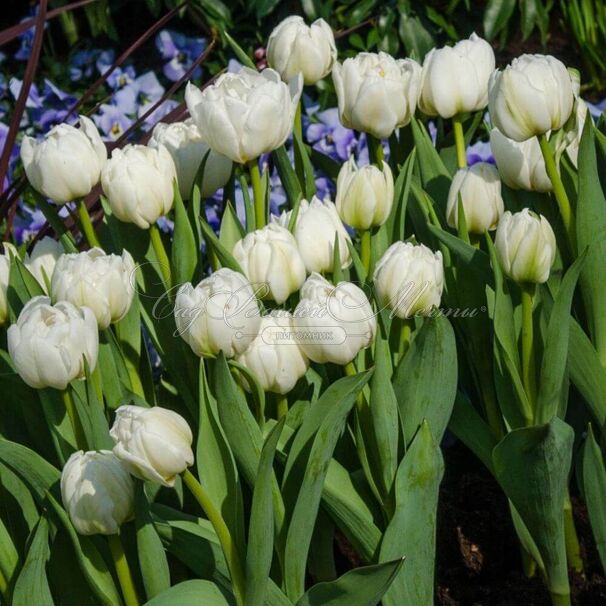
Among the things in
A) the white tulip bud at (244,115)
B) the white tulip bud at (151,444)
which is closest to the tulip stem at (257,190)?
the white tulip bud at (244,115)

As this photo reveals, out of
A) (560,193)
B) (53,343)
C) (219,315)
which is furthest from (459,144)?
(53,343)

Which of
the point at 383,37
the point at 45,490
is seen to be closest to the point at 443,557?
the point at 45,490

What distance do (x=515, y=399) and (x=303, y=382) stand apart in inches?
9.7

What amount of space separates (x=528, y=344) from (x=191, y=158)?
49 centimetres

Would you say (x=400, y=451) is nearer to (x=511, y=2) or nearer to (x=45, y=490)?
(x=45, y=490)

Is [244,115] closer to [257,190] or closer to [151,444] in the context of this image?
[257,190]

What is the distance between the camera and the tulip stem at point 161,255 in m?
1.26

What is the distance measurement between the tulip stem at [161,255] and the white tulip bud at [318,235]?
0.18 m

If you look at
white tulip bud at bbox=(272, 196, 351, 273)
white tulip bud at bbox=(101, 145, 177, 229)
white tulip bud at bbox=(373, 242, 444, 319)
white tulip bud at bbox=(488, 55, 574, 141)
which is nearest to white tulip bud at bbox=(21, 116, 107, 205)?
white tulip bud at bbox=(101, 145, 177, 229)

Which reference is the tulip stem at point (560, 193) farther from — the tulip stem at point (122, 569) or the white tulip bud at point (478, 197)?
the tulip stem at point (122, 569)

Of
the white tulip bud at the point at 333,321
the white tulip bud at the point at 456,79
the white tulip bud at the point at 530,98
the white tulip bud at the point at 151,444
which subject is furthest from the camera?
the white tulip bud at the point at 456,79

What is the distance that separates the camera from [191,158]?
1339mm

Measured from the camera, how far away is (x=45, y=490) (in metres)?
1.06

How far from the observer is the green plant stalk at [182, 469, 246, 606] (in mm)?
945
